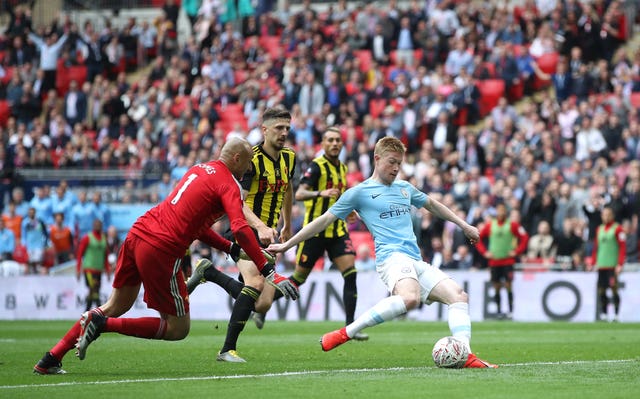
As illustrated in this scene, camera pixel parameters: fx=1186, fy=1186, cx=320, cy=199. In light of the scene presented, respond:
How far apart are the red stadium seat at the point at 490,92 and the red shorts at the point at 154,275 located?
19.4m

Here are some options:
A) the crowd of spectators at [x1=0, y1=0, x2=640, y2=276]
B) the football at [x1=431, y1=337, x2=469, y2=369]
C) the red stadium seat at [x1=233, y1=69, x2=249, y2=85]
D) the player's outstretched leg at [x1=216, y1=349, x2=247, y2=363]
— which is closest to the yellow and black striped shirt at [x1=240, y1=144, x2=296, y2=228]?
the player's outstretched leg at [x1=216, y1=349, x2=247, y2=363]

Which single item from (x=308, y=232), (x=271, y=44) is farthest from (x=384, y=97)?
(x=308, y=232)

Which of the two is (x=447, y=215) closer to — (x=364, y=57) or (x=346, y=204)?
(x=346, y=204)

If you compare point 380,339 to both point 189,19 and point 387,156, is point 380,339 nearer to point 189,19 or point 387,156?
point 387,156

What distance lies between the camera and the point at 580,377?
998 cm

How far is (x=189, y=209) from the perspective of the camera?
10.5 m

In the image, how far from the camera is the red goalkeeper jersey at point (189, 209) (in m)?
10.4

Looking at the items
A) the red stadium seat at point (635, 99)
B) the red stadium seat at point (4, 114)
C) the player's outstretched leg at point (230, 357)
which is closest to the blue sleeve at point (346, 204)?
the player's outstretched leg at point (230, 357)

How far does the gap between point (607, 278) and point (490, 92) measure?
7.66 metres

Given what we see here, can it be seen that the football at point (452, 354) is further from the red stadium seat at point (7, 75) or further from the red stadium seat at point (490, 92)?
the red stadium seat at point (7, 75)

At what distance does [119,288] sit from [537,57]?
2027 cm

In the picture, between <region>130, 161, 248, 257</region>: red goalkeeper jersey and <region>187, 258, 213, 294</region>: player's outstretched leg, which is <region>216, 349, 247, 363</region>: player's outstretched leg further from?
<region>130, 161, 248, 257</region>: red goalkeeper jersey

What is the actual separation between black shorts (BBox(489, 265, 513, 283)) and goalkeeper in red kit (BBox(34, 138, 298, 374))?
1388cm

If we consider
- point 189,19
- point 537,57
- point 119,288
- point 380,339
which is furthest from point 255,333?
point 189,19
